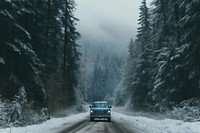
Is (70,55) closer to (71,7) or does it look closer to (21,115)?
(71,7)

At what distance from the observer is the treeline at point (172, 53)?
24.7 metres

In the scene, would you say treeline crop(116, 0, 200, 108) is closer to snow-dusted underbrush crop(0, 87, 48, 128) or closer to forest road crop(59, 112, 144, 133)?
forest road crop(59, 112, 144, 133)

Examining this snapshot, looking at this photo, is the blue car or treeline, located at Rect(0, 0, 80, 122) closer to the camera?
treeline, located at Rect(0, 0, 80, 122)

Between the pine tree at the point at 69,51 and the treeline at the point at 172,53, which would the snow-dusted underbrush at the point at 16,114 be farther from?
the pine tree at the point at 69,51

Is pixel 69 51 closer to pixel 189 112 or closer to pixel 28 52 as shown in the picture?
pixel 28 52

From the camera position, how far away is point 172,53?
30891 millimetres

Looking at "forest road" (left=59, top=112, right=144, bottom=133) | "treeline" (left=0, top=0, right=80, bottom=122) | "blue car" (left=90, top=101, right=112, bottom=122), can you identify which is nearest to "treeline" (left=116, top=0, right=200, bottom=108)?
"blue car" (left=90, top=101, right=112, bottom=122)

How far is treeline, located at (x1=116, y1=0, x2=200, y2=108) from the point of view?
81.1 ft

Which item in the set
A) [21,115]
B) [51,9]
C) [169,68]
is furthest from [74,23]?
[21,115]

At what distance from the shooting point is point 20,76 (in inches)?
1054

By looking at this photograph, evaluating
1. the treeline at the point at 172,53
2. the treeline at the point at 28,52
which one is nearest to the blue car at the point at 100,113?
the treeline at the point at 28,52

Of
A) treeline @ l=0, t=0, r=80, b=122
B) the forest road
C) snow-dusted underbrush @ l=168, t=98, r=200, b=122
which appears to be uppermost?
treeline @ l=0, t=0, r=80, b=122

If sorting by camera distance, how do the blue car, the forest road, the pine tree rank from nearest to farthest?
the forest road, the blue car, the pine tree

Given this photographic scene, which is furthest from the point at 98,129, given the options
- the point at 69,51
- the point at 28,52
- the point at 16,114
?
the point at 69,51
